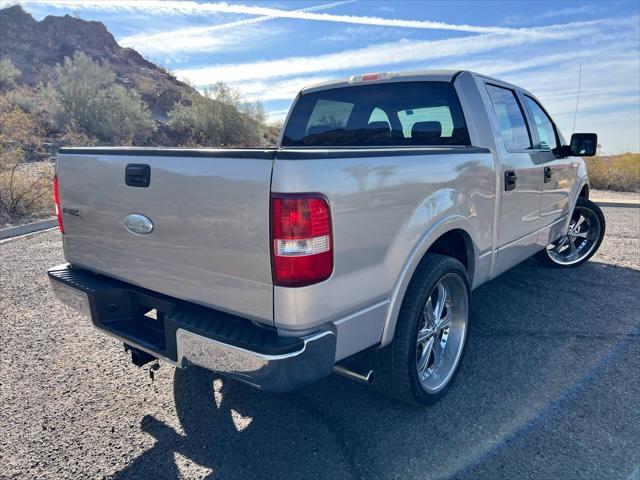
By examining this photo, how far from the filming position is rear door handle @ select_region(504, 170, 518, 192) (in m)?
3.25

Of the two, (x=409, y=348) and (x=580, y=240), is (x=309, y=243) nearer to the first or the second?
(x=409, y=348)

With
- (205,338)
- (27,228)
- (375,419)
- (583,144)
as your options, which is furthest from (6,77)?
(375,419)

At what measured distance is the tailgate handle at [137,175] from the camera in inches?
84.7

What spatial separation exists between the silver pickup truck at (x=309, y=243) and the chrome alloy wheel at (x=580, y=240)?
7.60 feet

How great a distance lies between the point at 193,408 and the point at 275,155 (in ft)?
5.76

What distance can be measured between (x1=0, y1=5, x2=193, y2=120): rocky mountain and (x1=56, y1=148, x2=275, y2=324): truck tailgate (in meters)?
28.8

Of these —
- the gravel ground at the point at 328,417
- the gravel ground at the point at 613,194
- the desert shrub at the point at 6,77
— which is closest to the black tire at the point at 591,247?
the gravel ground at the point at 328,417

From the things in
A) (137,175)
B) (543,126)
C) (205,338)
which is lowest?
(205,338)

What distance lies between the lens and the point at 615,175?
44.2 ft

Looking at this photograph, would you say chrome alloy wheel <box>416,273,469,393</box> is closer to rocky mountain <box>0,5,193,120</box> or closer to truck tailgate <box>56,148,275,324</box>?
truck tailgate <box>56,148,275,324</box>

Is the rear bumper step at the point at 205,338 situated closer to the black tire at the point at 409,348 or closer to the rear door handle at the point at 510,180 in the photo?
the black tire at the point at 409,348

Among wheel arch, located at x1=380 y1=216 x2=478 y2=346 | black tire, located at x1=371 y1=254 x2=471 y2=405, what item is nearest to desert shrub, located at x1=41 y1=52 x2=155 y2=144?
wheel arch, located at x1=380 y1=216 x2=478 y2=346

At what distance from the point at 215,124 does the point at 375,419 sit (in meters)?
18.8

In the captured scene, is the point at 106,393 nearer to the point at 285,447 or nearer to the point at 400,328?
the point at 285,447
